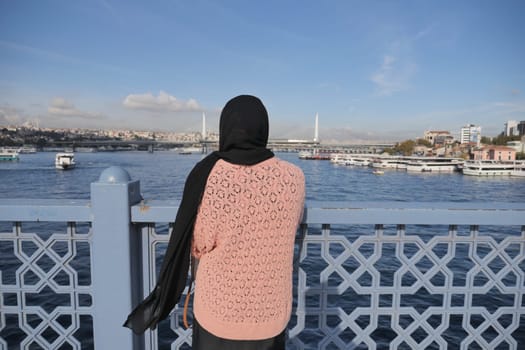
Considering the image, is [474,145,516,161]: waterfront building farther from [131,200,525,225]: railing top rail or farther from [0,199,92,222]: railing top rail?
[0,199,92,222]: railing top rail

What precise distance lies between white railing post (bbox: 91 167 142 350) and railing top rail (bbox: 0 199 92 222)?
0.19 ft

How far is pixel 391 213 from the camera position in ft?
4.53

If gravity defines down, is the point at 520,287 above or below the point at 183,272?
A: below

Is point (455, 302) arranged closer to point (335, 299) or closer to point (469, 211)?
point (335, 299)

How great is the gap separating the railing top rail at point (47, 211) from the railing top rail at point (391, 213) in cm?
21

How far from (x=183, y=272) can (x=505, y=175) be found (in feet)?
171

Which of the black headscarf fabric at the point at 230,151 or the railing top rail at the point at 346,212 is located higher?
the black headscarf fabric at the point at 230,151

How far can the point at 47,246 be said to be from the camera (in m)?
1.37

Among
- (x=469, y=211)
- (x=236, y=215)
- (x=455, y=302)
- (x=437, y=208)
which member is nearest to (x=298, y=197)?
(x=236, y=215)

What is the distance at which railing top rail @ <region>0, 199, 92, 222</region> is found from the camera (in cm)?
131

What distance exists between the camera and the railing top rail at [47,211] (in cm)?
131

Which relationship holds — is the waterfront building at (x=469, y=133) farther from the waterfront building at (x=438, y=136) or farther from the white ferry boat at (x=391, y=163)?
the white ferry boat at (x=391, y=163)

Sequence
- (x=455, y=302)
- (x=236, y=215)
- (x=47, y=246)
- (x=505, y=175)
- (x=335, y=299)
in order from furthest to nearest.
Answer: (x=505, y=175), (x=455, y=302), (x=335, y=299), (x=47, y=246), (x=236, y=215)

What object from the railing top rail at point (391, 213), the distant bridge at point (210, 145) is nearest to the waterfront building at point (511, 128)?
the distant bridge at point (210, 145)
